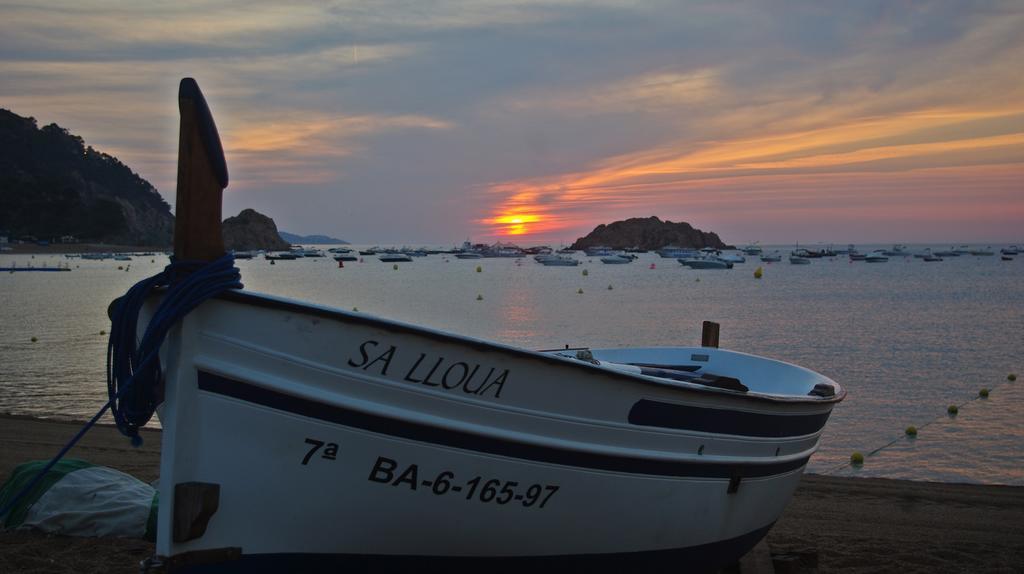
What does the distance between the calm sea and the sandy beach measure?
2549mm

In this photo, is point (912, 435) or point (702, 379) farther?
point (912, 435)

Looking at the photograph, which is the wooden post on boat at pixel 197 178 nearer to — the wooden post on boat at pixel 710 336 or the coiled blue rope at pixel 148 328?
the coiled blue rope at pixel 148 328

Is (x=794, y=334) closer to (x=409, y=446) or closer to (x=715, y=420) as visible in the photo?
(x=715, y=420)

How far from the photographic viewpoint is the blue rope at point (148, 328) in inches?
170

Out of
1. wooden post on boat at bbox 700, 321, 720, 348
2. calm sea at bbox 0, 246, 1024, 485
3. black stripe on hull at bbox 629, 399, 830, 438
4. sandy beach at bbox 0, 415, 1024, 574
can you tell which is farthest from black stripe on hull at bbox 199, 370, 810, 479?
calm sea at bbox 0, 246, 1024, 485

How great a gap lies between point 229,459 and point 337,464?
58 cm

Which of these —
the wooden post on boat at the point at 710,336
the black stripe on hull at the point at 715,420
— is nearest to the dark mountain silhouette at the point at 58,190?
the wooden post on boat at the point at 710,336

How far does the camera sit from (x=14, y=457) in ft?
34.0

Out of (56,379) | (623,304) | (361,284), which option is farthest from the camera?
(361,284)

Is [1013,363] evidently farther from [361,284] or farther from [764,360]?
[361,284]

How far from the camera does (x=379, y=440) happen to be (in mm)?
4688

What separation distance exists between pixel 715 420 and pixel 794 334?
32.8 m

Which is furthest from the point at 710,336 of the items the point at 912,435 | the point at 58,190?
the point at 58,190

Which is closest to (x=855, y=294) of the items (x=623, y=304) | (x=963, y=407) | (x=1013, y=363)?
(x=623, y=304)
